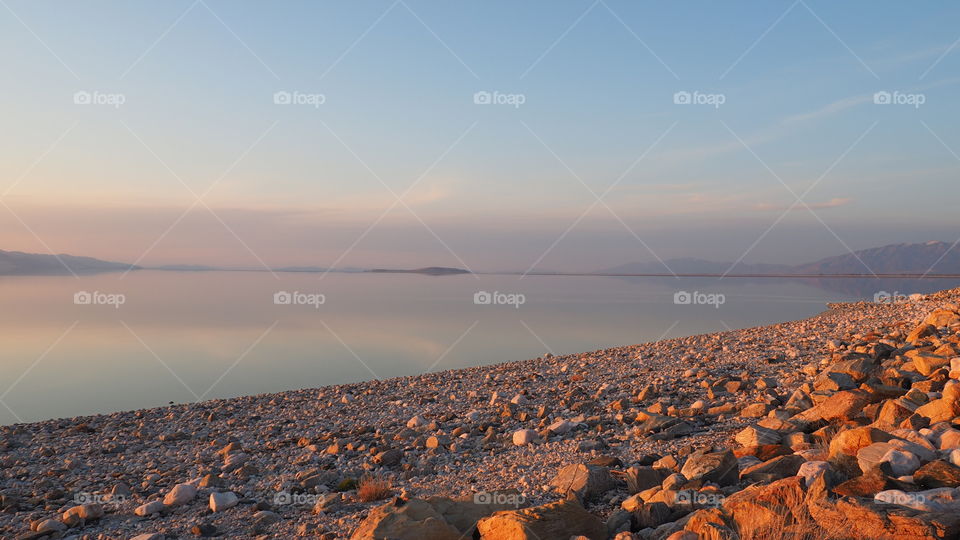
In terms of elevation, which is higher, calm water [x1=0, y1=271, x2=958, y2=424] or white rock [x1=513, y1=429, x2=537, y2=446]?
calm water [x1=0, y1=271, x2=958, y2=424]

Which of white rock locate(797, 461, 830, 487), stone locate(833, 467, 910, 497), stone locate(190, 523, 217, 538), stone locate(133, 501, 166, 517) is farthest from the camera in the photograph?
stone locate(133, 501, 166, 517)

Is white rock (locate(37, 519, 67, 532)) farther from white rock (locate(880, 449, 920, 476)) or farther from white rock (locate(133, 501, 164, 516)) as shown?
white rock (locate(880, 449, 920, 476))

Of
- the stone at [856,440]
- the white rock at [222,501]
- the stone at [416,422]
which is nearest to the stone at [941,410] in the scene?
the stone at [856,440]

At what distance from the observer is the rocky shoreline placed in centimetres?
483

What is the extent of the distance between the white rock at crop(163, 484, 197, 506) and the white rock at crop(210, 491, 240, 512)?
1.37 ft

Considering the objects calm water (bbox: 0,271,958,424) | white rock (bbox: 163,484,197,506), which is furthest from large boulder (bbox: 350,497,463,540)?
calm water (bbox: 0,271,958,424)

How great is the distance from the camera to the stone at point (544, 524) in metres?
4.71

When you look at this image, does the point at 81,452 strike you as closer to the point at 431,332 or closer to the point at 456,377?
the point at 456,377

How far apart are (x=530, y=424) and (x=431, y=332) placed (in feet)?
75.0

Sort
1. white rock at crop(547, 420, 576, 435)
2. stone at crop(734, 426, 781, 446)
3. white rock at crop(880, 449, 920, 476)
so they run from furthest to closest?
white rock at crop(547, 420, 576, 435) → stone at crop(734, 426, 781, 446) → white rock at crop(880, 449, 920, 476)

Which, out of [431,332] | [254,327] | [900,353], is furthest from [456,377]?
[254,327]

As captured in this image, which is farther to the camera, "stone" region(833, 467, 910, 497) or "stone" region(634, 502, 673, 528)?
"stone" region(634, 502, 673, 528)

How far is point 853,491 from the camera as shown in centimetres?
475

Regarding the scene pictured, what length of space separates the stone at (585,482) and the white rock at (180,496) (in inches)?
189
